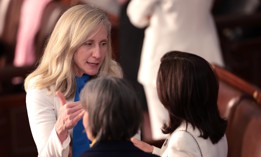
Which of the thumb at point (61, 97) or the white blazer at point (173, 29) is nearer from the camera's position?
the thumb at point (61, 97)

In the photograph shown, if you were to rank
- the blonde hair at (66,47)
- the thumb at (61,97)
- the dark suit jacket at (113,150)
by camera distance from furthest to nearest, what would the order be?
1. the blonde hair at (66,47)
2. the thumb at (61,97)
3. the dark suit jacket at (113,150)

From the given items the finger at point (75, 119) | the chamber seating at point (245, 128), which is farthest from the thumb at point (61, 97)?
the chamber seating at point (245, 128)

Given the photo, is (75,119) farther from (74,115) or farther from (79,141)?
(79,141)

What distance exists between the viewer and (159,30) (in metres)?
4.91

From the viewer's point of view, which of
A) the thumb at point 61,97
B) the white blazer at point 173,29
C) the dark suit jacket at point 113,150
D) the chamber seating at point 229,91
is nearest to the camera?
the dark suit jacket at point 113,150

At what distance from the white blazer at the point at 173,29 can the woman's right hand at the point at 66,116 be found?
211cm

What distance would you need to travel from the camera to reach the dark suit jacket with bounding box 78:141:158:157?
2377mm

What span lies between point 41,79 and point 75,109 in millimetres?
347

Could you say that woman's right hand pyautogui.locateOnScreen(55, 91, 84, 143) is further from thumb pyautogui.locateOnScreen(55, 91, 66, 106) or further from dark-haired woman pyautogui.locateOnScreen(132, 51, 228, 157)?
dark-haired woman pyautogui.locateOnScreen(132, 51, 228, 157)

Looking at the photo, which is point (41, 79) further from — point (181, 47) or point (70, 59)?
point (181, 47)

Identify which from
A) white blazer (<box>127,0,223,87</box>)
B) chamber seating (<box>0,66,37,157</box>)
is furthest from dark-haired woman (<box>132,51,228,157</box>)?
chamber seating (<box>0,66,37,157</box>)

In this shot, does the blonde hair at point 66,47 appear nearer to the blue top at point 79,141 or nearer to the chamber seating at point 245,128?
the blue top at point 79,141

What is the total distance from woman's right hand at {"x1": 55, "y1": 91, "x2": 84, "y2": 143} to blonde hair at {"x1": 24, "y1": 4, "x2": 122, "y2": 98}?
6.1 inches

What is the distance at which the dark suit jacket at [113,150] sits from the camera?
2.38 m
